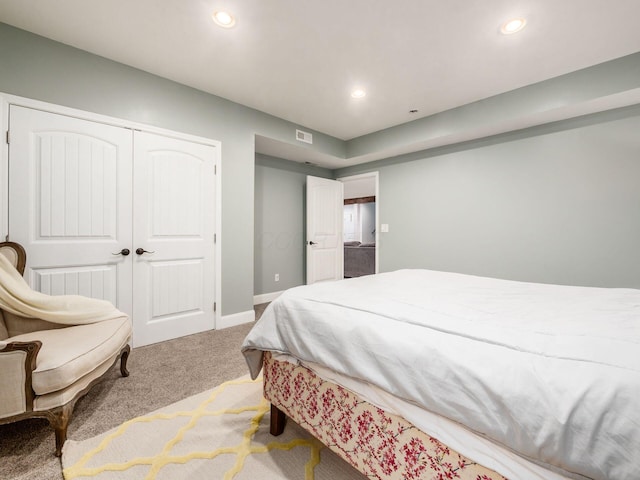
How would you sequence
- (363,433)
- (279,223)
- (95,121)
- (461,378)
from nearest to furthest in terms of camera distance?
(461,378), (363,433), (95,121), (279,223)

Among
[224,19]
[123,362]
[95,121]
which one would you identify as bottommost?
[123,362]

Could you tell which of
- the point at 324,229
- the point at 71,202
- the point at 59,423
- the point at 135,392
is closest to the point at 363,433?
the point at 59,423

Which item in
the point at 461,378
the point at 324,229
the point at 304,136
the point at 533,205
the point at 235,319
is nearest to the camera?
the point at 461,378

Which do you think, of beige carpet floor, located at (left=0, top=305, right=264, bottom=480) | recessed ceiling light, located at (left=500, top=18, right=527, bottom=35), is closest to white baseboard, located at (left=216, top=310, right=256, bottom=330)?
beige carpet floor, located at (left=0, top=305, right=264, bottom=480)

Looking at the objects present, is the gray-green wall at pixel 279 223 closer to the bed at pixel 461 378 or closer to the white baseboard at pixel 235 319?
the white baseboard at pixel 235 319

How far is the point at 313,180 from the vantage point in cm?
473

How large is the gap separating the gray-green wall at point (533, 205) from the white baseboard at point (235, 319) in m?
2.34

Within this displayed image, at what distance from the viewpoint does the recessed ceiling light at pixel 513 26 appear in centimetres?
196

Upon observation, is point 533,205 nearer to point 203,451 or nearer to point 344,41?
point 344,41

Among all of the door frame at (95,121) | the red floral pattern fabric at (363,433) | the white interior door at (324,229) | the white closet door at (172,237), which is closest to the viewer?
the red floral pattern fabric at (363,433)

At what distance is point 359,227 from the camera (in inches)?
399

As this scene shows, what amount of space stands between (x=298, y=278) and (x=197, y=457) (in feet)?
11.7

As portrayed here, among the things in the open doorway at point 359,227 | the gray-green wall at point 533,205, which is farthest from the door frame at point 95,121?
the open doorway at point 359,227

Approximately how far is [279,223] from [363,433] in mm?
3745
